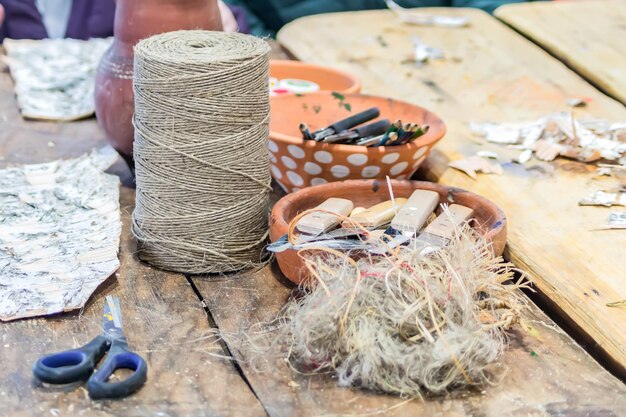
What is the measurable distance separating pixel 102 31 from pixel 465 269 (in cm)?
159

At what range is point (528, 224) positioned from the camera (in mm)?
1173

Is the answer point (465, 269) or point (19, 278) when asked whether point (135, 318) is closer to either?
point (19, 278)

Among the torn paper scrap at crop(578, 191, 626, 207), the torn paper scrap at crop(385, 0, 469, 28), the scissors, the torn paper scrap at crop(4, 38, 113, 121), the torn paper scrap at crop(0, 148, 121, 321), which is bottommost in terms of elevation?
the torn paper scrap at crop(4, 38, 113, 121)

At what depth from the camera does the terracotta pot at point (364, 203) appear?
3.30 feet

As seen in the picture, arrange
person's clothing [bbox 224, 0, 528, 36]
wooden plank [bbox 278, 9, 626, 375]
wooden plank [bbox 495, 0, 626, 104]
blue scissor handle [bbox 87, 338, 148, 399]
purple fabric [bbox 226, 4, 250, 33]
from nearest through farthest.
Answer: blue scissor handle [bbox 87, 338, 148, 399] → wooden plank [bbox 278, 9, 626, 375] → wooden plank [bbox 495, 0, 626, 104] → purple fabric [bbox 226, 4, 250, 33] → person's clothing [bbox 224, 0, 528, 36]

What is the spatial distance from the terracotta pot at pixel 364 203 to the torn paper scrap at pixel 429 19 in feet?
3.28

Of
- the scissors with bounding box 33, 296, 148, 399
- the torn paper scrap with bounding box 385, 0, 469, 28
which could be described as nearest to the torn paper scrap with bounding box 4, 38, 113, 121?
the torn paper scrap with bounding box 385, 0, 469, 28

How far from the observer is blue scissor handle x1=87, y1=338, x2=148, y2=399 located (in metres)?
0.81

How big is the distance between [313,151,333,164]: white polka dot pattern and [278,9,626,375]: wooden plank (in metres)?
0.23

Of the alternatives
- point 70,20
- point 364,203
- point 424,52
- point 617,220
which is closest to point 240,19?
point 70,20

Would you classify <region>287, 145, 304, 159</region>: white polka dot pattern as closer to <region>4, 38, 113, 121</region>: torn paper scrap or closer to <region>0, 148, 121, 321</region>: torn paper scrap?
<region>0, 148, 121, 321</region>: torn paper scrap

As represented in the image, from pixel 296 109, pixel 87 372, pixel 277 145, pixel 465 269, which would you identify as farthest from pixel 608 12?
pixel 87 372

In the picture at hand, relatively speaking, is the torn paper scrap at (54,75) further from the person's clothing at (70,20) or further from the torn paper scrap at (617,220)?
the torn paper scrap at (617,220)

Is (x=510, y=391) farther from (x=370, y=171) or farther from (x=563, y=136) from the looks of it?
(x=563, y=136)
